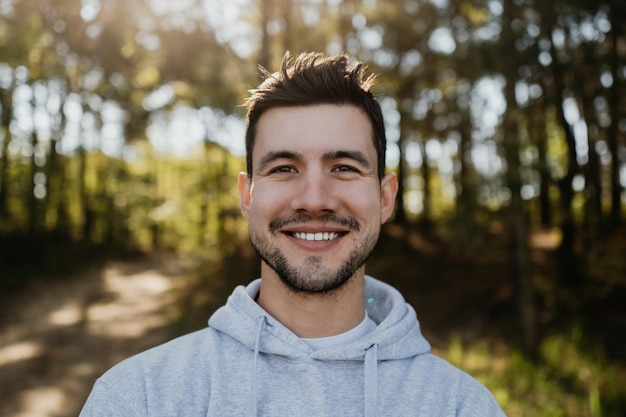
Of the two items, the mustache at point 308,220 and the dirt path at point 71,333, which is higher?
the mustache at point 308,220

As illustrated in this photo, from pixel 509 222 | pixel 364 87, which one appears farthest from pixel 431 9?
pixel 364 87

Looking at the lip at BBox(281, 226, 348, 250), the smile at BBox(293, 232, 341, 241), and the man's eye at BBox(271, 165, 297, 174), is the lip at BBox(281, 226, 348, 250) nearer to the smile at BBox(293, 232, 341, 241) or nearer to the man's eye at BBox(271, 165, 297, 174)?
the smile at BBox(293, 232, 341, 241)

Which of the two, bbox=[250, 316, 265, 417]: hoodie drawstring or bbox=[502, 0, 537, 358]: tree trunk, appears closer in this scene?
bbox=[250, 316, 265, 417]: hoodie drawstring

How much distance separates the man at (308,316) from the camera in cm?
230

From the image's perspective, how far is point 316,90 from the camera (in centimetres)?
265

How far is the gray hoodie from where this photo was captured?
2217mm

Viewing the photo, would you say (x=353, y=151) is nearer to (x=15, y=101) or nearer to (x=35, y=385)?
(x=35, y=385)

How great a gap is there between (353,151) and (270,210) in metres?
0.47

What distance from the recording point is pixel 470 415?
2314 millimetres

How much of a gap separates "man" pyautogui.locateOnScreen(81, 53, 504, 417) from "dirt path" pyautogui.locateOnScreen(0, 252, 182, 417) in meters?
6.37

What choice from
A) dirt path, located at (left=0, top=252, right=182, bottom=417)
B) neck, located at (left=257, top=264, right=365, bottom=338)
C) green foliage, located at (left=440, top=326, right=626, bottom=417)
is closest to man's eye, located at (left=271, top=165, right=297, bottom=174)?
neck, located at (left=257, top=264, right=365, bottom=338)

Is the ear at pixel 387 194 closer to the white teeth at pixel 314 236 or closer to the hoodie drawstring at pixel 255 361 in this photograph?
the white teeth at pixel 314 236

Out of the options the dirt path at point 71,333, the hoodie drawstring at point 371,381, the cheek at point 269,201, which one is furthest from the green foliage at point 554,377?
the dirt path at point 71,333

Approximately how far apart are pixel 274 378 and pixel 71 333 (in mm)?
10337
